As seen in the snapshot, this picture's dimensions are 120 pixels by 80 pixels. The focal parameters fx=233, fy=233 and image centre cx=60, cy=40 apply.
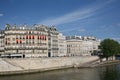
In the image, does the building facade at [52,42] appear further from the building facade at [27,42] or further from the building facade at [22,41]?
the building facade at [22,41]

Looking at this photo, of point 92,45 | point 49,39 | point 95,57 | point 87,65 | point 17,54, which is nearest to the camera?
point 17,54

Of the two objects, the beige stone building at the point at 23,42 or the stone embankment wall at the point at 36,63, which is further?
the beige stone building at the point at 23,42

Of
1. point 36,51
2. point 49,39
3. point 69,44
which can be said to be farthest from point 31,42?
point 69,44

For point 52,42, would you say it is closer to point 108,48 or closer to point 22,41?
point 22,41

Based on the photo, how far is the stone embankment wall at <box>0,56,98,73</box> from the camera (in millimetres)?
66875

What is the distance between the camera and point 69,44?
12725 centimetres

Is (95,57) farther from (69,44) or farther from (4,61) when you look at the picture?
(4,61)

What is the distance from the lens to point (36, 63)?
74312mm

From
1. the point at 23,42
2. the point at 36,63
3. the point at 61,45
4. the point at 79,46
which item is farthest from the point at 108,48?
the point at 36,63

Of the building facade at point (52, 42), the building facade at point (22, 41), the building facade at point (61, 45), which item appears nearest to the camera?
the building facade at point (22, 41)

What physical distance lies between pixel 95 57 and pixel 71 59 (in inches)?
795

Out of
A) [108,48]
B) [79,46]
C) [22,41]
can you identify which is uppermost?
[22,41]

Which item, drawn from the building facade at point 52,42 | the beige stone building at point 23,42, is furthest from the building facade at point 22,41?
the building facade at point 52,42

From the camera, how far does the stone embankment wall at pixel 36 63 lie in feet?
219
